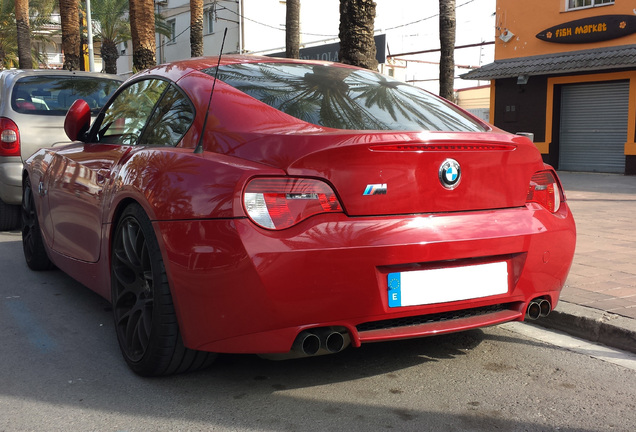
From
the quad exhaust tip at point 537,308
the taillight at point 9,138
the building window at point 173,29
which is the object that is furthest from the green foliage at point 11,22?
the quad exhaust tip at point 537,308

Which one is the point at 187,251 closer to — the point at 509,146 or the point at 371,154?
the point at 371,154

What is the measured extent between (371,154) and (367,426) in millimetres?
1077

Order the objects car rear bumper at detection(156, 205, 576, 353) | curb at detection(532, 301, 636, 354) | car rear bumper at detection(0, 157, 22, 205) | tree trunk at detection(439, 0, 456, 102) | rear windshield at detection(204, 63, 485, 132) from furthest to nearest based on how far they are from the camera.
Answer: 1. tree trunk at detection(439, 0, 456, 102)
2. car rear bumper at detection(0, 157, 22, 205)
3. curb at detection(532, 301, 636, 354)
4. rear windshield at detection(204, 63, 485, 132)
5. car rear bumper at detection(156, 205, 576, 353)

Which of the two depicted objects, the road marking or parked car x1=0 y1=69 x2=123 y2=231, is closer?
the road marking

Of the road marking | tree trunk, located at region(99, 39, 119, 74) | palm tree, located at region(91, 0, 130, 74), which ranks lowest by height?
the road marking

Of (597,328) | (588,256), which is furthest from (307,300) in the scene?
(588,256)

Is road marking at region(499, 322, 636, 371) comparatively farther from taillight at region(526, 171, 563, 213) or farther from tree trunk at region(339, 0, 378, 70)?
tree trunk at region(339, 0, 378, 70)

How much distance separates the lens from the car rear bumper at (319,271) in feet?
8.78

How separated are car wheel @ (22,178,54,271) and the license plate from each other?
3463mm

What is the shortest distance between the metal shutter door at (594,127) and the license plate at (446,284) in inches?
627

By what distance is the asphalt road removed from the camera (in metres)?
2.79

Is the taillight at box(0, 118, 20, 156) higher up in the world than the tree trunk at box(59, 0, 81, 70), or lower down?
lower down

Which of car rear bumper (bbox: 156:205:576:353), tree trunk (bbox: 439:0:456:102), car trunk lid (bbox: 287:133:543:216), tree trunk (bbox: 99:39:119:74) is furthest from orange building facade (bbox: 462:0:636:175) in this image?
tree trunk (bbox: 99:39:119:74)

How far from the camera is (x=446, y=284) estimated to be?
293 cm
